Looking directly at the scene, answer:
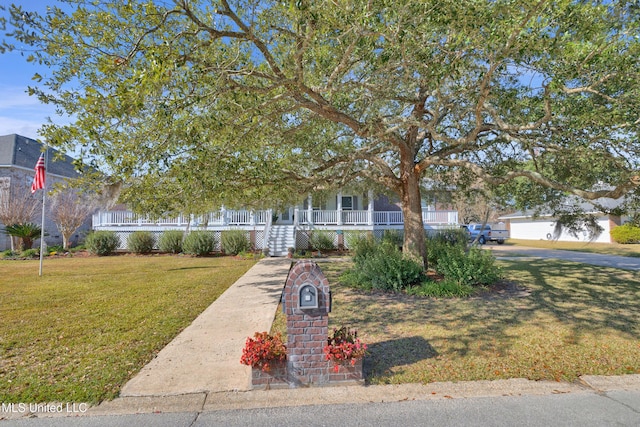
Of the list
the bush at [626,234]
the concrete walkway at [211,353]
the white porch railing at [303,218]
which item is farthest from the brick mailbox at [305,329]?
the bush at [626,234]

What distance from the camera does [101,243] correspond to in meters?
18.2

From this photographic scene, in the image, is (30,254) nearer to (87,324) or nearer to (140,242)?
(140,242)

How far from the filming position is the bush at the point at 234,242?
17688 millimetres

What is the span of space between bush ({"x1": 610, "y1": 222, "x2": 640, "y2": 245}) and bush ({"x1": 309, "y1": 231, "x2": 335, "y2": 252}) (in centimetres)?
2023

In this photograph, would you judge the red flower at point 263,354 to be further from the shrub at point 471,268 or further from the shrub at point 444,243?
the shrub at point 444,243

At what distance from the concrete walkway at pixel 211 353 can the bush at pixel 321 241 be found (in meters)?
9.86

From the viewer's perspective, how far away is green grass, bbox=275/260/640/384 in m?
3.99

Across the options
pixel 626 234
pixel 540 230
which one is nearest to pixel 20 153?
pixel 626 234

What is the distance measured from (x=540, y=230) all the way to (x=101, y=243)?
35357mm

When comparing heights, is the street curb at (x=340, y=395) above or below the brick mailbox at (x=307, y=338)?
below

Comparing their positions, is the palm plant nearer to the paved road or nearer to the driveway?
the paved road

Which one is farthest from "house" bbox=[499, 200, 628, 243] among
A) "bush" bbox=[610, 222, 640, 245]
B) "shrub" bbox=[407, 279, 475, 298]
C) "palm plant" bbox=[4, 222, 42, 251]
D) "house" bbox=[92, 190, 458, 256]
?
"palm plant" bbox=[4, 222, 42, 251]

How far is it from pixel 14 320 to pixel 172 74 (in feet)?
17.1

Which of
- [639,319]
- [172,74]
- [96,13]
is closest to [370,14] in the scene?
[172,74]
